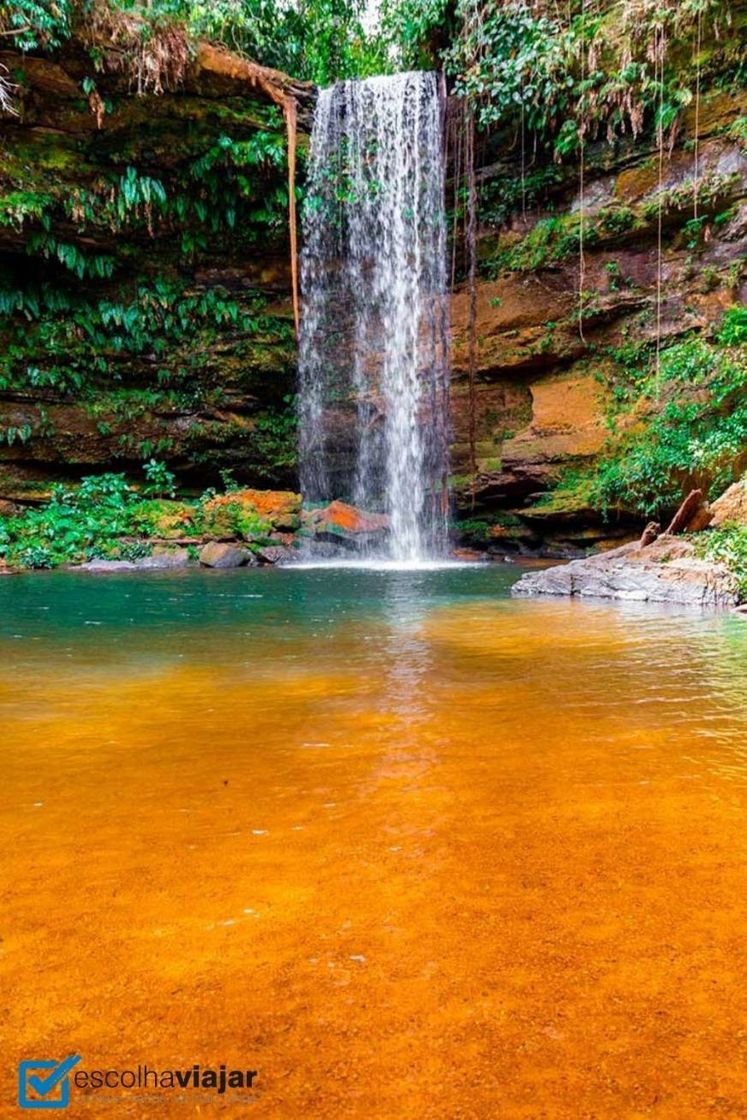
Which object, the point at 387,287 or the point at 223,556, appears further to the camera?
the point at 387,287

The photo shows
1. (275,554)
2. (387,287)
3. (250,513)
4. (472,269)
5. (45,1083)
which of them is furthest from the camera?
(387,287)

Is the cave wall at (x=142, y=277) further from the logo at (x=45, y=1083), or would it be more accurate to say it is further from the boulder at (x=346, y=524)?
the logo at (x=45, y=1083)

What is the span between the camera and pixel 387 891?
145cm

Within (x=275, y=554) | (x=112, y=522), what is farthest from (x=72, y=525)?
(x=275, y=554)

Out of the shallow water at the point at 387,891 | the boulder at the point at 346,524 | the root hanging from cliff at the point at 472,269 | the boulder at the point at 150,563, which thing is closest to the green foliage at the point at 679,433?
the root hanging from cliff at the point at 472,269

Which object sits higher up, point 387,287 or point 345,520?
point 387,287

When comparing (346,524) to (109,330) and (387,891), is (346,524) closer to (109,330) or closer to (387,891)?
(109,330)

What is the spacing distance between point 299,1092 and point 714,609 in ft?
18.7

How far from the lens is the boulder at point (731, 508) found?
7.68 metres

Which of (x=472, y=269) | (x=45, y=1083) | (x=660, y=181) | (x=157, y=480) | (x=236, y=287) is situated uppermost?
(x=660, y=181)

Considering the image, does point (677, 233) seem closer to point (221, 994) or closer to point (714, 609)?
point (714, 609)

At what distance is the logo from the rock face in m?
6.00

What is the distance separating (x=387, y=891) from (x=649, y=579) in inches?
231

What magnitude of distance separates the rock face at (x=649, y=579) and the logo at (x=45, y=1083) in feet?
19.7
